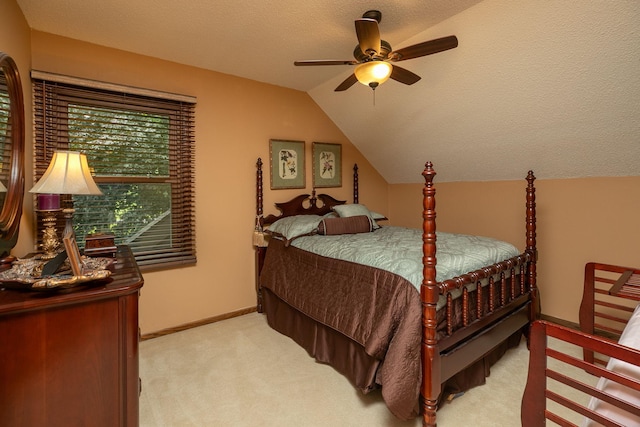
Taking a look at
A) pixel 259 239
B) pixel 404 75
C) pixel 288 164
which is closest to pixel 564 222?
pixel 404 75

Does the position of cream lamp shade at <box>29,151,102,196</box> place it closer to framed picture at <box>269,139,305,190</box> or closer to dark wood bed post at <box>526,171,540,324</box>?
framed picture at <box>269,139,305,190</box>

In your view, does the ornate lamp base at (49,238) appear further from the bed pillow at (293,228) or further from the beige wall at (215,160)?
the bed pillow at (293,228)

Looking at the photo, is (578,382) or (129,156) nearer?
(578,382)

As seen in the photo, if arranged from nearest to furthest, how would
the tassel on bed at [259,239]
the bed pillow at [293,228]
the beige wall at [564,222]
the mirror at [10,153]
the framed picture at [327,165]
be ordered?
the mirror at [10,153] < the beige wall at [564,222] < the bed pillow at [293,228] < the tassel on bed at [259,239] < the framed picture at [327,165]

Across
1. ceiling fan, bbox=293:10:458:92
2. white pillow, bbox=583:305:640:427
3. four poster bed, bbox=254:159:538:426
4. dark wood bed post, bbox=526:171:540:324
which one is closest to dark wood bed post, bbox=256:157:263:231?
four poster bed, bbox=254:159:538:426

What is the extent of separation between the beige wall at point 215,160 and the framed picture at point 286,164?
8 cm

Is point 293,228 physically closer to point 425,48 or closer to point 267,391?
point 267,391

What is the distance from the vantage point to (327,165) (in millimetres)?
3910

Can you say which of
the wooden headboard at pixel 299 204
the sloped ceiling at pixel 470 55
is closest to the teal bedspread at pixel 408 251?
the wooden headboard at pixel 299 204

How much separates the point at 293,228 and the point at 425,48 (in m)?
1.81

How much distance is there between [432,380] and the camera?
1.60 meters

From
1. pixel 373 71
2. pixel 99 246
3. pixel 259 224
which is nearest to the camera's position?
pixel 99 246

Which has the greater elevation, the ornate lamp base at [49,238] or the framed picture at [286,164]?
the framed picture at [286,164]

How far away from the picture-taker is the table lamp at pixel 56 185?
5.12ft
